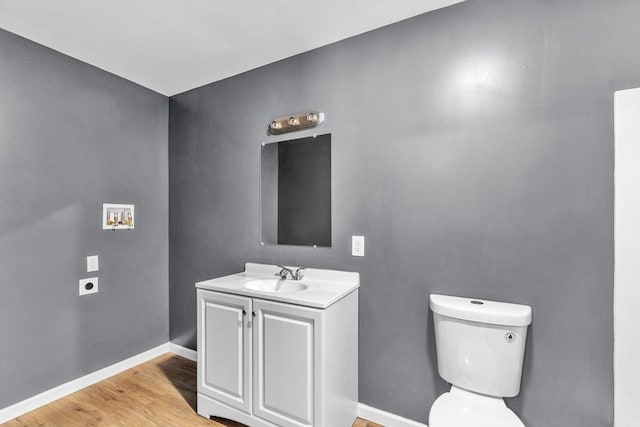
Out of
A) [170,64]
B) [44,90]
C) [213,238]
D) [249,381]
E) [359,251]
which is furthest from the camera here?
[213,238]

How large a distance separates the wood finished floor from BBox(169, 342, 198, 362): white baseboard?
17cm

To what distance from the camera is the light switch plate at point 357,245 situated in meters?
1.85

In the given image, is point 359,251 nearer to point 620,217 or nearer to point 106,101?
point 620,217

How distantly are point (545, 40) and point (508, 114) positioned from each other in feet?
1.16

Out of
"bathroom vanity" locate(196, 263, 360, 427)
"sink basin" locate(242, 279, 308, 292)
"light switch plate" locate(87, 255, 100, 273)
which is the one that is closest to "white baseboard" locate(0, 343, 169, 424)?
"light switch plate" locate(87, 255, 100, 273)

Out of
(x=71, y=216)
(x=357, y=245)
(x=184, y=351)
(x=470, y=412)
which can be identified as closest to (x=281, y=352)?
(x=357, y=245)

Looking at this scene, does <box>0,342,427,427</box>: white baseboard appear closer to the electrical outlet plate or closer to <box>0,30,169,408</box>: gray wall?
<box>0,30,169,408</box>: gray wall

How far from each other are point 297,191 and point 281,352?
102 cm

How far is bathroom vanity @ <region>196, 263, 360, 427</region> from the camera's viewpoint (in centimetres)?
151

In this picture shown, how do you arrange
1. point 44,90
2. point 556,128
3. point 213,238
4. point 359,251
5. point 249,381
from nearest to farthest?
1. point 556,128
2. point 249,381
3. point 359,251
4. point 44,90
5. point 213,238

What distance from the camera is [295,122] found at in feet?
6.69

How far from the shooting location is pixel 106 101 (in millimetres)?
2314

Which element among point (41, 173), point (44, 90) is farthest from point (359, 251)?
point (44, 90)

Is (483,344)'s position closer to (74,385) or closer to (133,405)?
(133,405)
